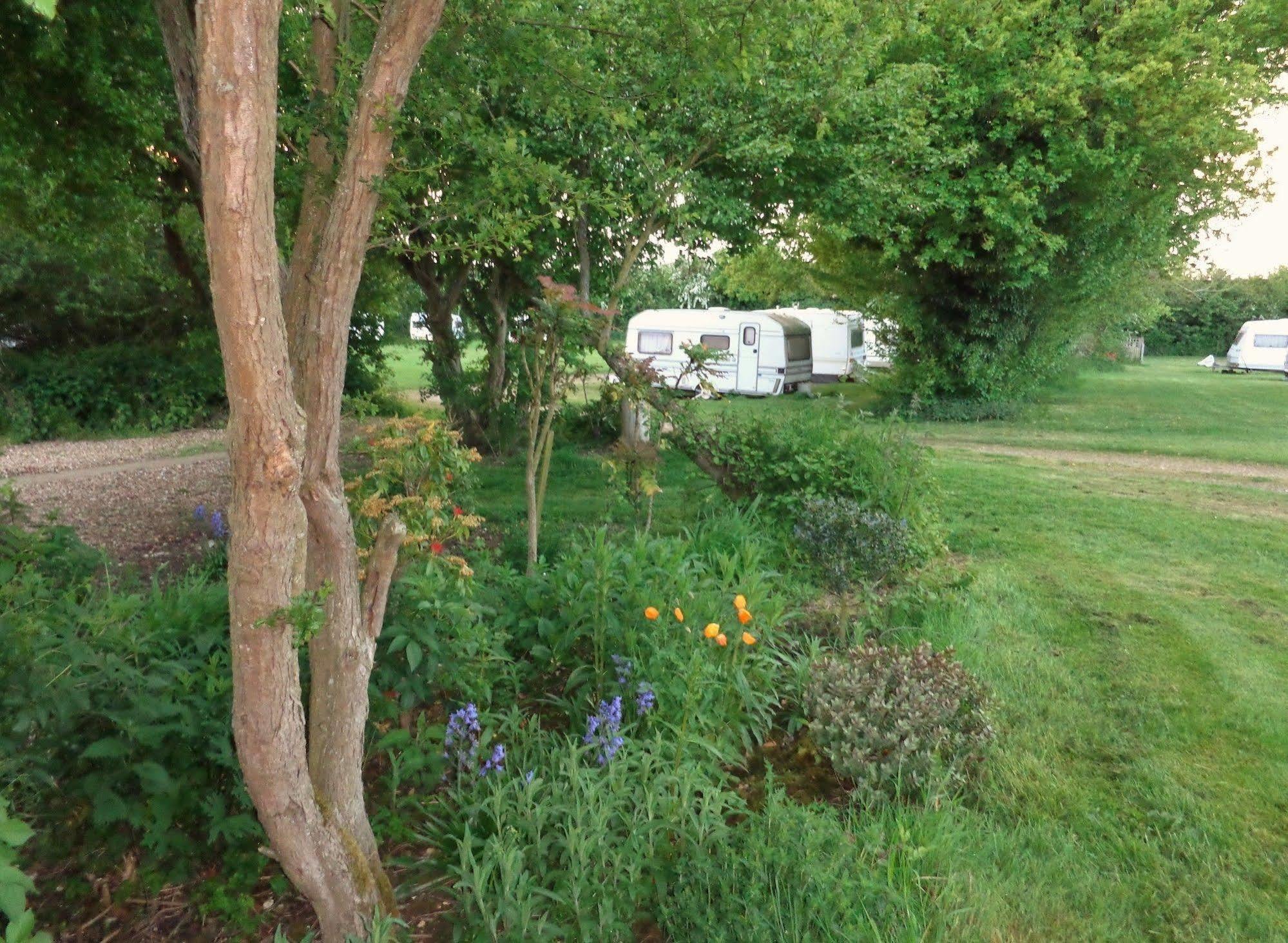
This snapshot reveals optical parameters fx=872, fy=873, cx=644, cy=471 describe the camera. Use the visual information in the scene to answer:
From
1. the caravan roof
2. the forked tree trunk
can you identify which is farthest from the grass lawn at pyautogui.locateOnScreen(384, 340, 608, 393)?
the caravan roof

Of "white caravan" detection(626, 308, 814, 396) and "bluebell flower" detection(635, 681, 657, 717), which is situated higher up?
"white caravan" detection(626, 308, 814, 396)

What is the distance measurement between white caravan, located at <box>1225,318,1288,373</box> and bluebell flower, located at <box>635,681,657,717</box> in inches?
1567

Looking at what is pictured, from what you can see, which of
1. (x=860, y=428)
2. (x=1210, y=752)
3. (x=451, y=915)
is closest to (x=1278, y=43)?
(x=860, y=428)

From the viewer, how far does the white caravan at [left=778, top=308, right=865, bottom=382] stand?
991 inches

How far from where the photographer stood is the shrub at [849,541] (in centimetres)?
446

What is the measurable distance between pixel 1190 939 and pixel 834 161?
7.71 metres

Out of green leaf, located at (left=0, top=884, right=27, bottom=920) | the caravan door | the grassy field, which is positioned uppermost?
the caravan door

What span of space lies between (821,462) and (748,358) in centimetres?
1664

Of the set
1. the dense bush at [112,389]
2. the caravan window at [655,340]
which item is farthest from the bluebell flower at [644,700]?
the caravan window at [655,340]

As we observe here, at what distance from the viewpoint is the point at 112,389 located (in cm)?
1337

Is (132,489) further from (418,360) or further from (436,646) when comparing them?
(418,360)

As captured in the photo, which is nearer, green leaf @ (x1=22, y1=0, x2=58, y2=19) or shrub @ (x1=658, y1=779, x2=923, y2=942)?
green leaf @ (x1=22, y1=0, x2=58, y2=19)

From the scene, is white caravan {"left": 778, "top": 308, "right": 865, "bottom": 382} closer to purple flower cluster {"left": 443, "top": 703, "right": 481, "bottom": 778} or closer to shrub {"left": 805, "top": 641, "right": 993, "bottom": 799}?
shrub {"left": 805, "top": 641, "right": 993, "bottom": 799}

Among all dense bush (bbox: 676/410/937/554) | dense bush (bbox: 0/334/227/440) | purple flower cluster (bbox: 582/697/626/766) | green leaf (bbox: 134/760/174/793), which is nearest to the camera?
green leaf (bbox: 134/760/174/793)
